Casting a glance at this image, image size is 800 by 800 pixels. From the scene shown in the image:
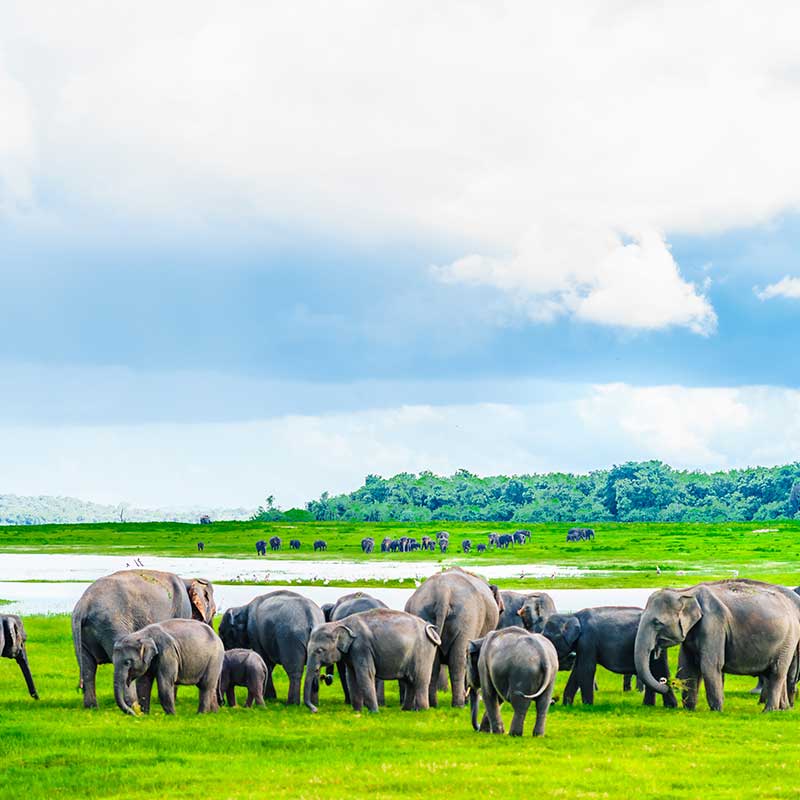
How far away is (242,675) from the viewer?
2170 cm

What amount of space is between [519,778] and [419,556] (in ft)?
232

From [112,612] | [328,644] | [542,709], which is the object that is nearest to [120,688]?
[112,612]

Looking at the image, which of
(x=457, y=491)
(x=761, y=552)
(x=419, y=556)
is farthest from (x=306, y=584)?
(x=457, y=491)

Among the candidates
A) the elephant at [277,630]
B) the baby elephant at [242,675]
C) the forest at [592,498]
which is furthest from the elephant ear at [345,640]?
the forest at [592,498]

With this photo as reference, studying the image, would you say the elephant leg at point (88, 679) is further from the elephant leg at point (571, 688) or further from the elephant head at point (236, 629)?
the elephant leg at point (571, 688)

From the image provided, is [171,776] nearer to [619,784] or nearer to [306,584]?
[619,784]

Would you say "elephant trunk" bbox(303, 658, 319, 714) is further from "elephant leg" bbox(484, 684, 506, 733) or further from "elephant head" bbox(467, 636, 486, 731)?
"elephant leg" bbox(484, 684, 506, 733)

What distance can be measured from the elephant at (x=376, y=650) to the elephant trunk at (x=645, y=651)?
346cm

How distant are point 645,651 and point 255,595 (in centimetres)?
3078

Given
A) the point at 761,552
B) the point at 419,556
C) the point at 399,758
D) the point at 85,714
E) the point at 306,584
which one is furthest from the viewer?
the point at 419,556

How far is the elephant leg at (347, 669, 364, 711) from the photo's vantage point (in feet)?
67.8

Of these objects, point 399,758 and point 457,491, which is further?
point 457,491

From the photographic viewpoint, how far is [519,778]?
1488cm

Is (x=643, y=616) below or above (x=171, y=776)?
above
